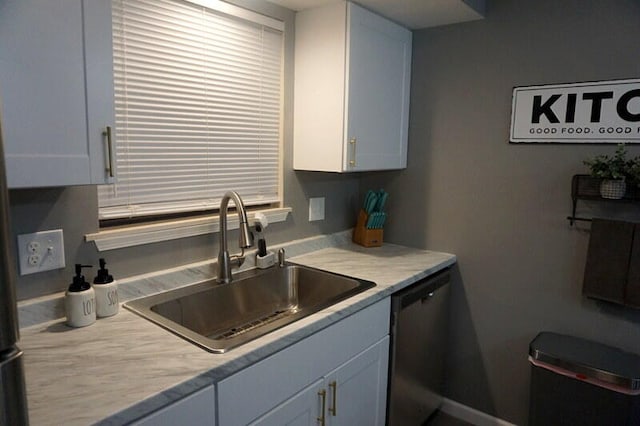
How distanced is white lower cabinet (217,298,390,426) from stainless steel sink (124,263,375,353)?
0.10 meters

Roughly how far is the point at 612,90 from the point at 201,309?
1942mm

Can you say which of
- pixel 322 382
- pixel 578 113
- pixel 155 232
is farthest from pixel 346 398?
pixel 578 113

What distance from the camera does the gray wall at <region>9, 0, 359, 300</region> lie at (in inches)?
51.8

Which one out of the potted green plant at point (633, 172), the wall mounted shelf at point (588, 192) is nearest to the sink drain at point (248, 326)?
the wall mounted shelf at point (588, 192)

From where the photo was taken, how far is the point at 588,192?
74.0 inches

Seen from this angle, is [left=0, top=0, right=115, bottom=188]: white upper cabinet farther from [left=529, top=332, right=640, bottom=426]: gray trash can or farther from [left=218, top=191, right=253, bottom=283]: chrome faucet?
[left=529, top=332, right=640, bottom=426]: gray trash can

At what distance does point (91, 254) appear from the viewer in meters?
1.46

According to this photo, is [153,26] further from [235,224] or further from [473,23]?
[473,23]

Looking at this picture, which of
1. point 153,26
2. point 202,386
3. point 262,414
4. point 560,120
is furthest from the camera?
point 560,120

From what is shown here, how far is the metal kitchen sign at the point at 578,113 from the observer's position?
1818 mm

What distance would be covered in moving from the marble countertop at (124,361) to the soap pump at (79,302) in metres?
0.03

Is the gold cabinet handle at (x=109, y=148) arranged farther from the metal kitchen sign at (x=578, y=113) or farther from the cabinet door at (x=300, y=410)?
the metal kitchen sign at (x=578, y=113)

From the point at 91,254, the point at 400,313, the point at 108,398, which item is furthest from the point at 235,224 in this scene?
the point at 108,398

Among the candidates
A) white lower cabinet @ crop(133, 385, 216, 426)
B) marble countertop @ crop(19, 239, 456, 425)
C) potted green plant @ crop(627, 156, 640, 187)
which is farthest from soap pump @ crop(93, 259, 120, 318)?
potted green plant @ crop(627, 156, 640, 187)
